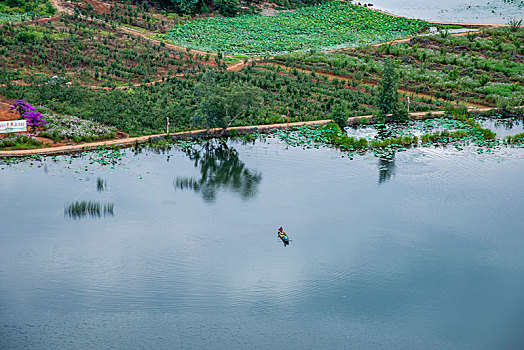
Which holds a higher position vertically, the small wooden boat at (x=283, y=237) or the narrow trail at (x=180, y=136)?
the narrow trail at (x=180, y=136)

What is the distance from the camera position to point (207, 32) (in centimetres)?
6075

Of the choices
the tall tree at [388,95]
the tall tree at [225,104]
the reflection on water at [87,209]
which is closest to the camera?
the reflection on water at [87,209]

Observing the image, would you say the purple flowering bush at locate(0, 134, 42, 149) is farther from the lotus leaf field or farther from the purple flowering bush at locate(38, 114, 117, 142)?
the lotus leaf field

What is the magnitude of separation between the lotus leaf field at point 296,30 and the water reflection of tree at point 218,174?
826 inches

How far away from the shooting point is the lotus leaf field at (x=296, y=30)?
2249 inches

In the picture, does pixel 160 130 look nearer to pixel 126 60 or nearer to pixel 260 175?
pixel 260 175

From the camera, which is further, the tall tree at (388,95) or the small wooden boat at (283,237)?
the tall tree at (388,95)

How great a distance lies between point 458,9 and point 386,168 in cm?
5339

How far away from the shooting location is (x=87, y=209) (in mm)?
27656

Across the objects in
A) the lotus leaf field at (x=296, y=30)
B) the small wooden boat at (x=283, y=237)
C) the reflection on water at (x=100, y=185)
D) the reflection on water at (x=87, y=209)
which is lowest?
the small wooden boat at (x=283, y=237)

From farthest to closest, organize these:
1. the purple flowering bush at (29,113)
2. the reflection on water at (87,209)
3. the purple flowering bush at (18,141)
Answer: the purple flowering bush at (29,113) < the purple flowering bush at (18,141) < the reflection on water at (87,209)

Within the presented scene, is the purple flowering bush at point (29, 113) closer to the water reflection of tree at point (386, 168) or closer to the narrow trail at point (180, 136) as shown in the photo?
the narrow trail at point (180, 136)

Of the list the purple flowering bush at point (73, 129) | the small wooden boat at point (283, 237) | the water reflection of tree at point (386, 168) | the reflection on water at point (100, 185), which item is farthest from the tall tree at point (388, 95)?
the reflection on water at point (100, 185)

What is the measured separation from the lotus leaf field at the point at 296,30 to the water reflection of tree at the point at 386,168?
23.9 metres
